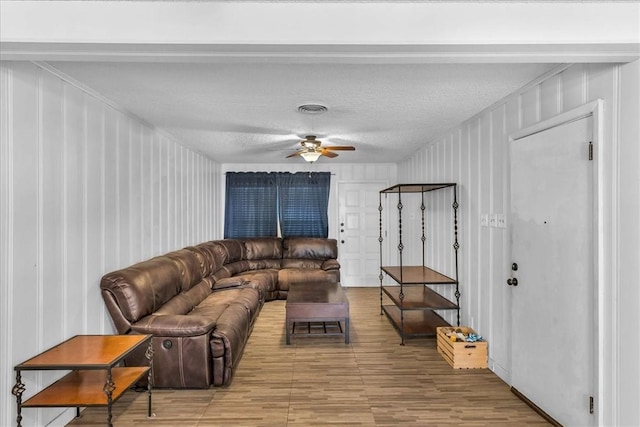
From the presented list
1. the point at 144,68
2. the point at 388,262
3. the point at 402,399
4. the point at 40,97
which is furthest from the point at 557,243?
the point at 388,262

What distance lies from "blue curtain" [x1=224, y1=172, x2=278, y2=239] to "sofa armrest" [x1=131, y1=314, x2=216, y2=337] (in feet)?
12.9

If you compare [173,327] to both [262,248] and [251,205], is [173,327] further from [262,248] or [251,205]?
[251,205]

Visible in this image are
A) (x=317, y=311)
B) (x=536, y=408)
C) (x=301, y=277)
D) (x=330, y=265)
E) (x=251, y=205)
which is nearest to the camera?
(x=536, y=408)

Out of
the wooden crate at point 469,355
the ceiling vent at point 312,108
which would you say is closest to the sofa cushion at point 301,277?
the wooden crate at point 469,355

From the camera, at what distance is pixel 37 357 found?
212 cm

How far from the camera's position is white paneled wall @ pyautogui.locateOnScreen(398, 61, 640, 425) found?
6.07 ft

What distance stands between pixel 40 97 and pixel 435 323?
14.2 ft

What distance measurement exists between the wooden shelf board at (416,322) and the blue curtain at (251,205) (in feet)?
9.59

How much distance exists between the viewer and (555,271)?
239 cm

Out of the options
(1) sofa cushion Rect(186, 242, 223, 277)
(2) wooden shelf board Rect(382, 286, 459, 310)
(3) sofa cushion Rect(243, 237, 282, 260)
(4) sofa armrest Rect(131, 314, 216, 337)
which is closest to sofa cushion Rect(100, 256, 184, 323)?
(4) sofa armrest Rect(131, 314, 216, 337)

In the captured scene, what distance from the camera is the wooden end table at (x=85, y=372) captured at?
77.9 inches

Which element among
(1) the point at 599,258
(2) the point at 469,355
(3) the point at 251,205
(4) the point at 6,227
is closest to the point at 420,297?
(2) the point at 469,355

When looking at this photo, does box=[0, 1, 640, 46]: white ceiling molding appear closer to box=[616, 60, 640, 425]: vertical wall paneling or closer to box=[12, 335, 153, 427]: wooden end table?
box=[616, 60, 640, 425]: vertical wall paneling

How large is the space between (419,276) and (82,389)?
137 inches
